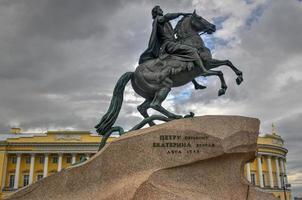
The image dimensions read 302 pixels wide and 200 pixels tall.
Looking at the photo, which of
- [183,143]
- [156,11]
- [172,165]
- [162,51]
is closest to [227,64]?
[162,51]

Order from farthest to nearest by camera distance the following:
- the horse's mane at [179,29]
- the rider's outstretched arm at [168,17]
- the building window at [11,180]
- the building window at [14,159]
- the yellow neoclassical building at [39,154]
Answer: the building window at [14,159] < the building window at [11,180] < the yellow neoclassical building at [39,154] < the horse's mane at [179,29] < the rider's outstretched arm at [168,17]

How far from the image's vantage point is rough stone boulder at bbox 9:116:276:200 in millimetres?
7566

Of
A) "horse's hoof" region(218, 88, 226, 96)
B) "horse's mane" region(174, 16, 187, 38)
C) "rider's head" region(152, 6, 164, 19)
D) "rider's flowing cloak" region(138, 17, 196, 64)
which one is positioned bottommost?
"horse's hoof" region(218, 88, 226, 96)

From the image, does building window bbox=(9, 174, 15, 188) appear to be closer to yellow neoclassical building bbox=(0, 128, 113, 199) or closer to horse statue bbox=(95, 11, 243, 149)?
yellow neoclassical building bbox=(0, 128, 113, 199)

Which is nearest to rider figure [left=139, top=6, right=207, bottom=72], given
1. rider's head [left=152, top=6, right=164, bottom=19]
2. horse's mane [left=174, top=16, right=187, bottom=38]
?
rider's head [left=152, top=6, right=164, bottom=19]

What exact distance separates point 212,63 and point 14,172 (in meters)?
55.5

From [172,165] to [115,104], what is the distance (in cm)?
266

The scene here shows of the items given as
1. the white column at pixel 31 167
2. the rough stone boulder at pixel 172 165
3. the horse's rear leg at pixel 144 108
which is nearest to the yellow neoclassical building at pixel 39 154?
the white column at pixel 31 167

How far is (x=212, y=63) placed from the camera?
9477 mm

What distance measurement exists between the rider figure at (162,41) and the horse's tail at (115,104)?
683 mm

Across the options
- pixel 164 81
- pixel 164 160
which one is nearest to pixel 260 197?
pixel 164 160

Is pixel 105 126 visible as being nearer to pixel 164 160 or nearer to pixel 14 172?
pixel 164 160

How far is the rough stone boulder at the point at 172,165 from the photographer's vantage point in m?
7.57

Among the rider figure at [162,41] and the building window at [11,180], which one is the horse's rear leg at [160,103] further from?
the building window at [11,180]
